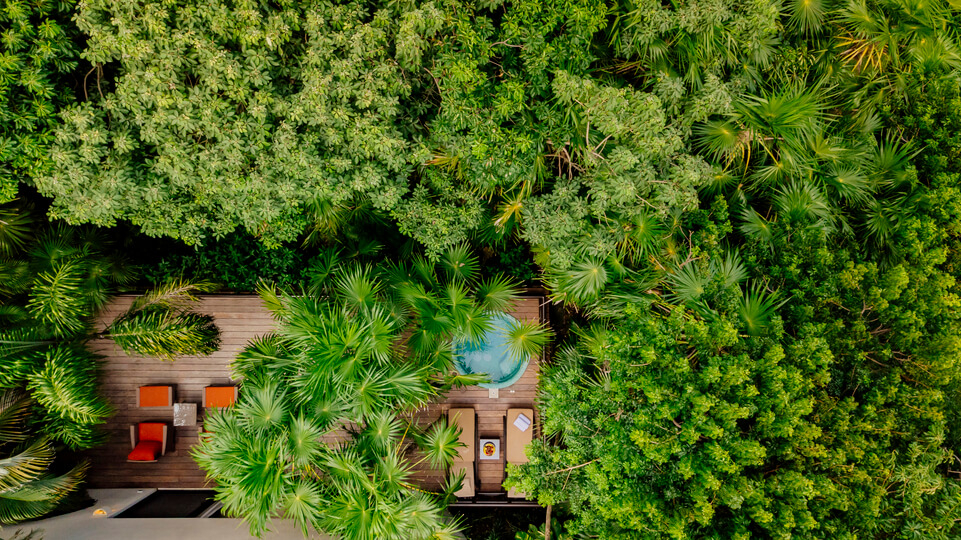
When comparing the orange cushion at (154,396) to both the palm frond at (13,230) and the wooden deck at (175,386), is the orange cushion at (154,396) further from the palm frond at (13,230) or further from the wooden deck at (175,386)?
the palm frond at (13,230)

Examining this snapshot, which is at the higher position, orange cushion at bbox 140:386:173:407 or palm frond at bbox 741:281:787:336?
palm frond at bbox 741:281:787:336

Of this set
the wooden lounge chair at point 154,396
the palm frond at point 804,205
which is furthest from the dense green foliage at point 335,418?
the palm frond at point 804,205

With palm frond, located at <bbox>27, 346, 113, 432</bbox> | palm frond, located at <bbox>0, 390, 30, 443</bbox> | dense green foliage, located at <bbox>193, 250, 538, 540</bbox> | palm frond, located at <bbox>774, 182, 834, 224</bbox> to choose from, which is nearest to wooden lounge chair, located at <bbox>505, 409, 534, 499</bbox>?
dense green foliage, located at <bbox>193, 250, 538, 540</bbox>

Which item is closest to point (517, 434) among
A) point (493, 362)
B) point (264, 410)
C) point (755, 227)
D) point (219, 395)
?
point (493, 362)

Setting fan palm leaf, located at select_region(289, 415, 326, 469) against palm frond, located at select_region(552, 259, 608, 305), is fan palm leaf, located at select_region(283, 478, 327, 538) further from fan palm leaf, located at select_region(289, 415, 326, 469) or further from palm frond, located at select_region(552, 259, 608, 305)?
palm frond, located at select_region(552, 259, 608, 305)

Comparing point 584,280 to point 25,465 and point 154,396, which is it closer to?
point 25,465

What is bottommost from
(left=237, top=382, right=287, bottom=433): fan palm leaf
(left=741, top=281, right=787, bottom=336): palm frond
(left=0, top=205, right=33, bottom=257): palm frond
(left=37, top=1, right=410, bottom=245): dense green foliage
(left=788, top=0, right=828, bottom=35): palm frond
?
(left=237, top=382, right=287, bottom=433): fan palm leaf

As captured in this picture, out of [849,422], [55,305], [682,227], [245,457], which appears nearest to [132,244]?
[55,305]
